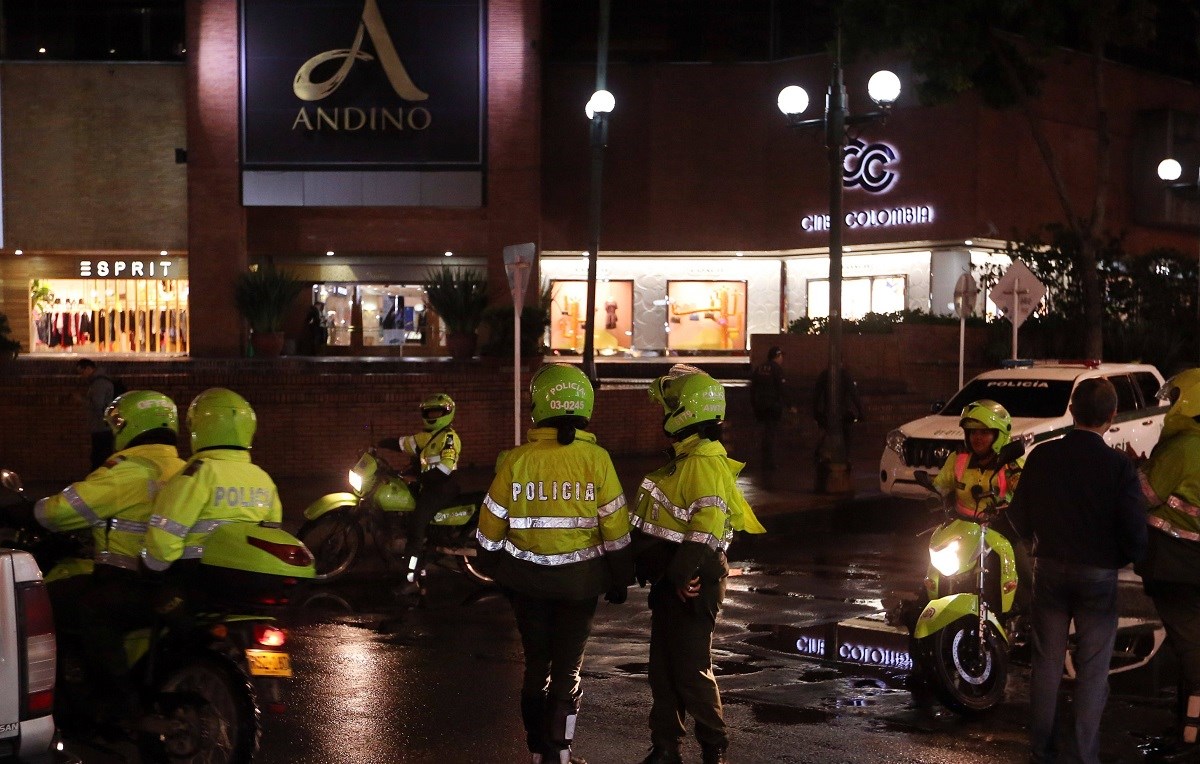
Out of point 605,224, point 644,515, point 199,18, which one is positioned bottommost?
point 644,515

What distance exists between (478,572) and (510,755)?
16.4 feet

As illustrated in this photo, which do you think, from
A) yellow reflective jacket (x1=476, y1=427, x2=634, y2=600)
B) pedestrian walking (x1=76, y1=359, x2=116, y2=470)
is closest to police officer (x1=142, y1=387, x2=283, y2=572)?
yellow reflective jacket (x1=476, y1=427, x2=634, y2=600)

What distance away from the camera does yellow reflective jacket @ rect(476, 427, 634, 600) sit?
592 cm

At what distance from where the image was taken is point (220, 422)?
620 centimetres

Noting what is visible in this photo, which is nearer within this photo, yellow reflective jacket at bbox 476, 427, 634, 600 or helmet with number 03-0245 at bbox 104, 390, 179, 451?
yellow reflective jacket at bbox 476, 427, 634, 600

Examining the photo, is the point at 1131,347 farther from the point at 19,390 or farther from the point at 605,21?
the point at 19,390

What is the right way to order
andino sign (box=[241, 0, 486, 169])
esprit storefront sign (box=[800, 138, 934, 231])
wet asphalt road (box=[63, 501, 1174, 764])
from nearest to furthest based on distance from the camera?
wet asphalt road (box=[63, 501, 1174, 764]), andino sign (box=[241, 0, 486, 169]), esprit storefront sign (box=[800, 138, 934, 231])

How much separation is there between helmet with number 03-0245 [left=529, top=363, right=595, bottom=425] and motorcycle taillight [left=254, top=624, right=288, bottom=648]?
59.0 inches

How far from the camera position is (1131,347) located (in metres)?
27.9

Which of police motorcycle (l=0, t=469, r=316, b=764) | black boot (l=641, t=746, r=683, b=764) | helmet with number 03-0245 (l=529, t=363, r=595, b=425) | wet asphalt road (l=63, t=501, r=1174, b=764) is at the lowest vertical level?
wet asphalt road (l=63, t=501, r=1174, b=764)

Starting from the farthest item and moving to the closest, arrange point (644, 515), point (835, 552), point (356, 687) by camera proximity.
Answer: point (835, 552)
point (356, 687)
point (644, 515)

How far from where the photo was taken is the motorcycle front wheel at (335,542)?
11.7 meters

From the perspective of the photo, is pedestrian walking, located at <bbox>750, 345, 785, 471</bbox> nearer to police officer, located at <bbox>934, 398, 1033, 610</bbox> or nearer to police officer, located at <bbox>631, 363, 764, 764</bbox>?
police officer, located at <bbox>934, 398, 1033, 610</bbox>

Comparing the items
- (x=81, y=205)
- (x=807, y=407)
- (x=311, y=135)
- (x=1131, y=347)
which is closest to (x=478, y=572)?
(x=807, y=407)
